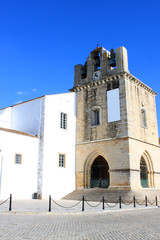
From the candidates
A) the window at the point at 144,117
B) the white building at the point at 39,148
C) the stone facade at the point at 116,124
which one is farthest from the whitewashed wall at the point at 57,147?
the window at the point at 144,117

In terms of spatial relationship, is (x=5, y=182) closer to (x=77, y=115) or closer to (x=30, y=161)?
(x=30, y=161)

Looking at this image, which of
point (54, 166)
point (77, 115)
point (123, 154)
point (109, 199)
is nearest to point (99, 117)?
point (77, 115)

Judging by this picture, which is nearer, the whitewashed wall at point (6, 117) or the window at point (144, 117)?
the window at point (144, 117)

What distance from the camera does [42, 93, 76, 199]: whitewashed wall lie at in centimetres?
2014

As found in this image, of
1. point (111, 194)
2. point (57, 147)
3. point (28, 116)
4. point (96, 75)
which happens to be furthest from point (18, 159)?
point (96, 75)

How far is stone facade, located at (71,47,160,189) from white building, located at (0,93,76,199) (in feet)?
3.90

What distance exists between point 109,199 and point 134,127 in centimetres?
635

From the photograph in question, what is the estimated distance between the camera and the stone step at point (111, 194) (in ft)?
58.9

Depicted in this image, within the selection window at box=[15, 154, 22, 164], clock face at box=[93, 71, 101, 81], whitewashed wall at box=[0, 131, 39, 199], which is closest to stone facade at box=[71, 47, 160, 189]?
clock face at box=[93, 71, 101, 81]

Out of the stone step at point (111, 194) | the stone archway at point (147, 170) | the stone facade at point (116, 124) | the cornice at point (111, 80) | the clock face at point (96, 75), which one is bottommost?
the stone step at point (111, 194)

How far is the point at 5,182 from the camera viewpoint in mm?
17547

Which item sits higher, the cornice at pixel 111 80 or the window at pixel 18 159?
the cornice at pixel 111 80

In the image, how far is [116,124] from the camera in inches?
828

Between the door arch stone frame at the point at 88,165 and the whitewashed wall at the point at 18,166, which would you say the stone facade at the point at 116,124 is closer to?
the door arch stone frame at the point at 88,165
